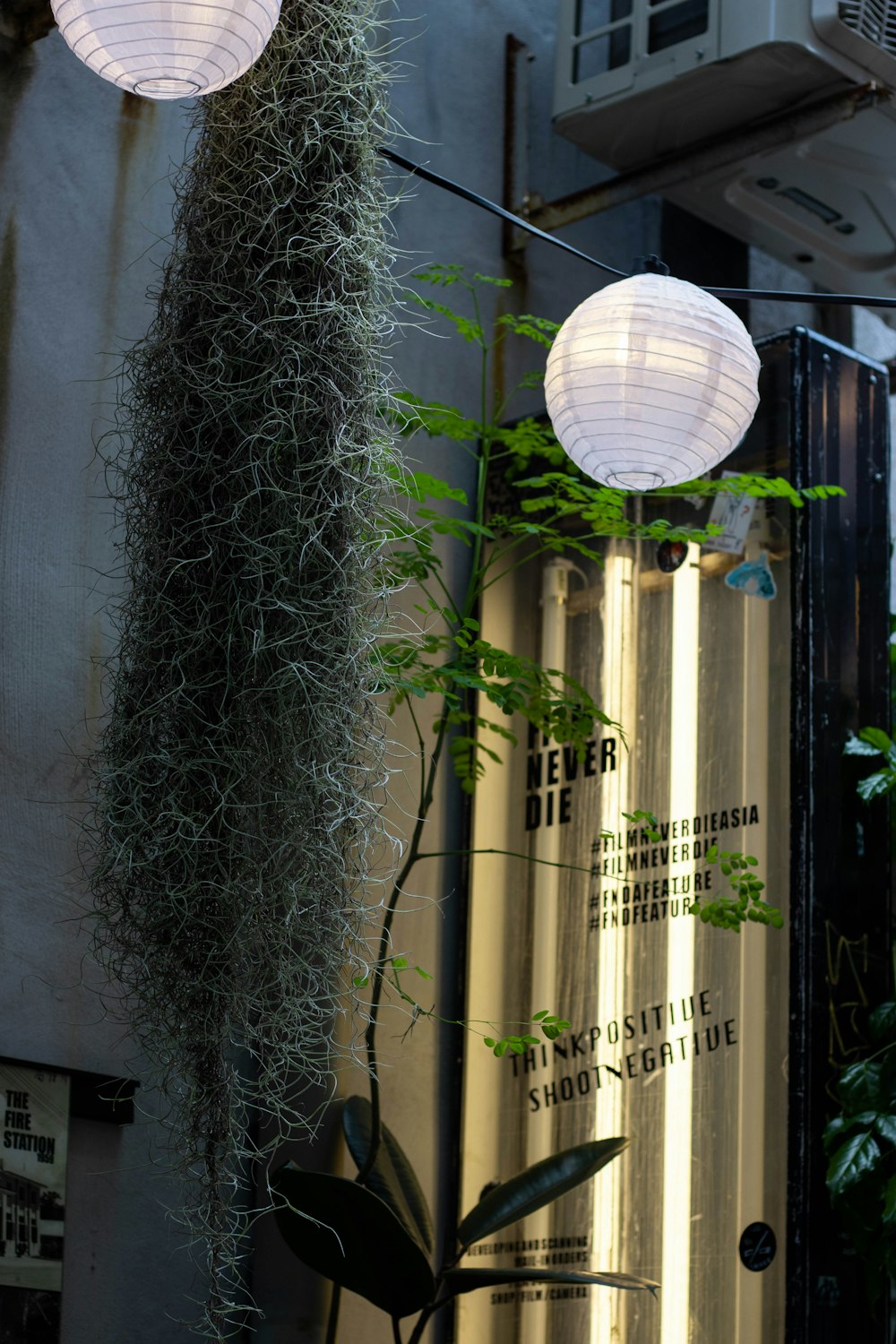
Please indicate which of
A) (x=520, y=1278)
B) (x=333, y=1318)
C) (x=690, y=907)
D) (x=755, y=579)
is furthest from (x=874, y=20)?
(x=333, y=1318)

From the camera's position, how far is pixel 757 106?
12.6 feet

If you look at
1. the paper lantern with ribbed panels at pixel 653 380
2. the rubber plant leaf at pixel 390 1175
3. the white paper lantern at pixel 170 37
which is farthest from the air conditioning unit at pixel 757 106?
the rubber plant leaf at pixel 390 1175

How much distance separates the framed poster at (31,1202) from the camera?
115 inches

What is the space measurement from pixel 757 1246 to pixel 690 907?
644mm

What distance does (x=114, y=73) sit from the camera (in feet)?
6.84

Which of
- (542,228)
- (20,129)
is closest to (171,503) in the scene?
(20,129)

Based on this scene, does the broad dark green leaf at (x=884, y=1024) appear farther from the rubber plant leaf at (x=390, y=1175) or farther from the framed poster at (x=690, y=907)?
the rubber plant leaf at (x=390, y=1175)

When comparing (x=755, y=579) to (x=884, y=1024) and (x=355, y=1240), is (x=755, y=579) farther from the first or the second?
(x=355, y=1240)

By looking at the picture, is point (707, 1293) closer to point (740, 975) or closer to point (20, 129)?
point (740, 975)

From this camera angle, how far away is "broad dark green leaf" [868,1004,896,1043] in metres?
3.05

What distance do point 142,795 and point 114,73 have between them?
0.94m

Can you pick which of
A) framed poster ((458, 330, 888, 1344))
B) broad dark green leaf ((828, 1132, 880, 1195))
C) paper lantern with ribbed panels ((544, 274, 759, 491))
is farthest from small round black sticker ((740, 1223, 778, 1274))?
paper lantern with ribbed panels ((544, 274, 759, 491))

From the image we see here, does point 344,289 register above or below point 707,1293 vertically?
above

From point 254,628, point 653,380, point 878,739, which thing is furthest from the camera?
point 878,739
